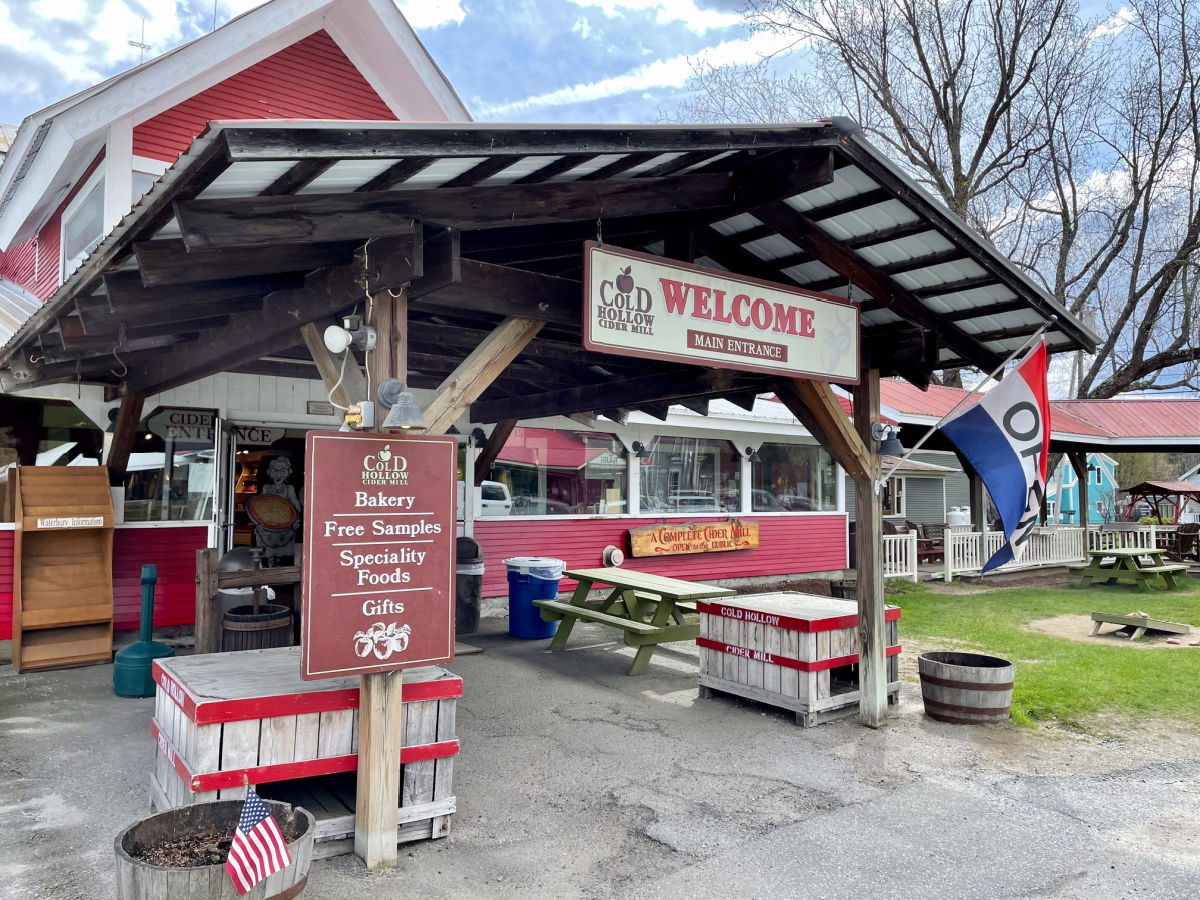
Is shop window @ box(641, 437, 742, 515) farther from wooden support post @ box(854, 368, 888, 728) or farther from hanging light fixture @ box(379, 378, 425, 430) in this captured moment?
hanging light fixture @ box(379, 378, 425, 430)

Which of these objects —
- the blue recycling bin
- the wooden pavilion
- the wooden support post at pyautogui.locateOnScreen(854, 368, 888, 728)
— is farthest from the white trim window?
the wooden support post at pyautogui.locateOnScreen(854, 368, 888, 728)

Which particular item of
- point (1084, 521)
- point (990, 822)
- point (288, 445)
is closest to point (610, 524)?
point (288, 445)

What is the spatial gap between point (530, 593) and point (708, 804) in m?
5.11

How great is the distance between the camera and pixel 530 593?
970cm

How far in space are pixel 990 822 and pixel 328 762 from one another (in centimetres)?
357

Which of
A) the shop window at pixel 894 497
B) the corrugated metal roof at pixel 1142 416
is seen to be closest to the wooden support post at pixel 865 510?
the corrugated metal roof at pixel 1142 416

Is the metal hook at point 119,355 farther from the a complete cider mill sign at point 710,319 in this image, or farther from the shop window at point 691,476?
the shop window at point 691,476

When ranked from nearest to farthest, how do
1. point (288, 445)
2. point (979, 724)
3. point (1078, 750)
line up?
point (1078, 750)
point (979, 724)
point (288, 445)

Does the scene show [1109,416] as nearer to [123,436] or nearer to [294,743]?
[123,436]

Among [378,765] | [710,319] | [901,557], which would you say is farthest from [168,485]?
[901,557]

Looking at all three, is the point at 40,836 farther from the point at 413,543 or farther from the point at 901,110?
the point at 901,110

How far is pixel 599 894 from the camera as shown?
3.72 metres

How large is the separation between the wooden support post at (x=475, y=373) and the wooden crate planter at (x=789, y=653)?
3201mm

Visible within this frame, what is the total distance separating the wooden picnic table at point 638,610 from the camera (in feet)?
26.0
